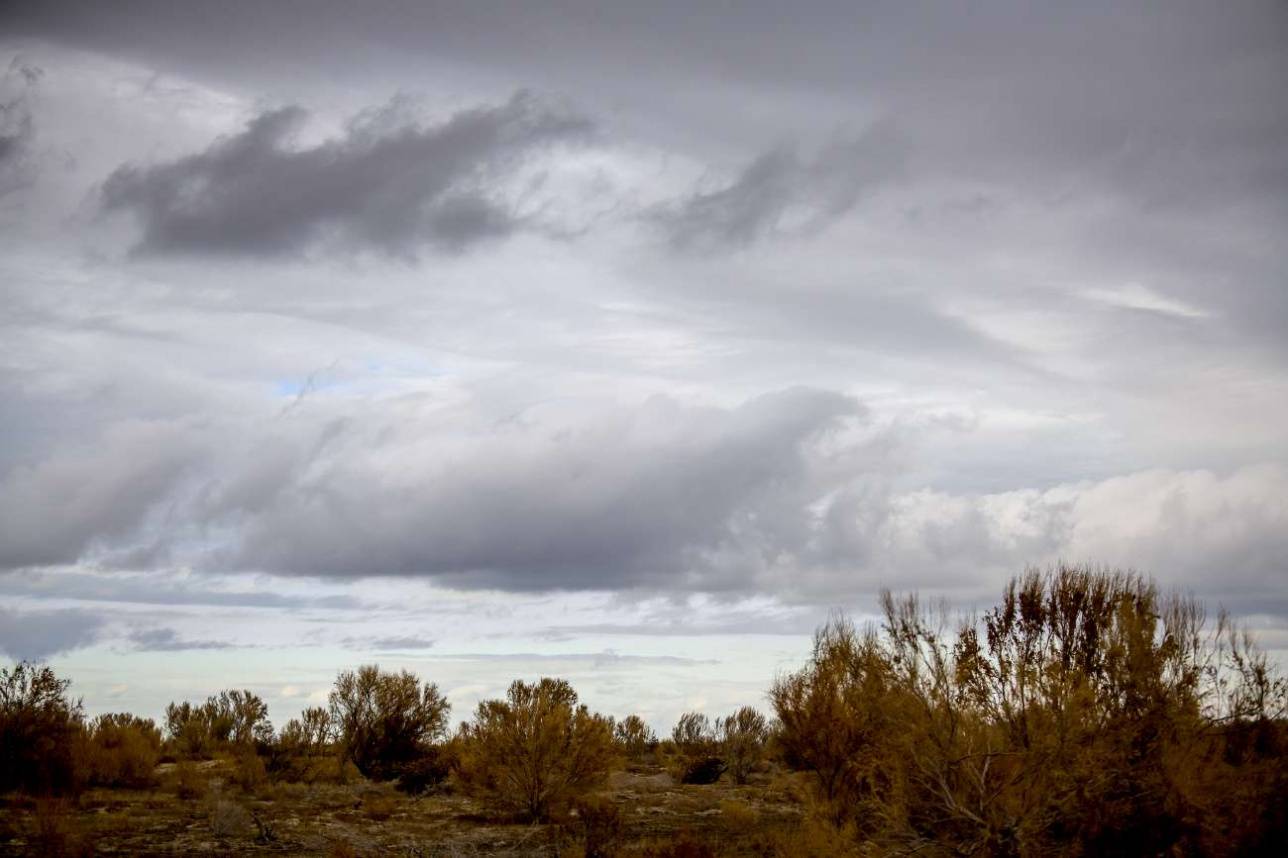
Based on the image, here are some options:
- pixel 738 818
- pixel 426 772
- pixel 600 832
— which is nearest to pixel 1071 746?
pixel 600 832

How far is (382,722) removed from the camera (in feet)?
145

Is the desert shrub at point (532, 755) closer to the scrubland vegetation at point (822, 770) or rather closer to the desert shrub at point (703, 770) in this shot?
the scrubland vegetation at point (822, 770)

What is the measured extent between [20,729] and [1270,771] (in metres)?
33.2

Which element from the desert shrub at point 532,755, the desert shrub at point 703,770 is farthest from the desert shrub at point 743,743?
the desert shrub at point 532,755

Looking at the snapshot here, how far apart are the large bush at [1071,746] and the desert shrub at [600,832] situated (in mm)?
5319

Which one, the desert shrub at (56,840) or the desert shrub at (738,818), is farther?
the desert shrub at (738,818)

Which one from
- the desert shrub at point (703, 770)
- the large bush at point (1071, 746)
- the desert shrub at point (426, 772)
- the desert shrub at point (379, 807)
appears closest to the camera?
the large bush at point (1071, 746)

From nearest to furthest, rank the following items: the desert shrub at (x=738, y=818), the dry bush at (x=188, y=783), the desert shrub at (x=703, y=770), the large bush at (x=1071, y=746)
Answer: the large bush at (x=1071, y=746), the desert shrub at (x=738, y=818), the dry bush at (x=188, y=783), the desert shrub at (x=703, y=770)

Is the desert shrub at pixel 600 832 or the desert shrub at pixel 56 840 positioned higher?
the desert shrub at pixel 56 840

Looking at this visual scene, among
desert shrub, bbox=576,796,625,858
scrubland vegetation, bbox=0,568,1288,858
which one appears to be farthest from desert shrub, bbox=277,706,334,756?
desert shrub, bbox=576,796,625,858

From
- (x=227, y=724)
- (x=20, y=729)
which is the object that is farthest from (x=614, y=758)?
(x=227, y=724)

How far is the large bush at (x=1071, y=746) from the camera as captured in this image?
57.8 ft

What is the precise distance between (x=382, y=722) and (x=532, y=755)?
14004 mm

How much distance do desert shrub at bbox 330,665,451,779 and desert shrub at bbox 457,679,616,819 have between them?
1198 cm
